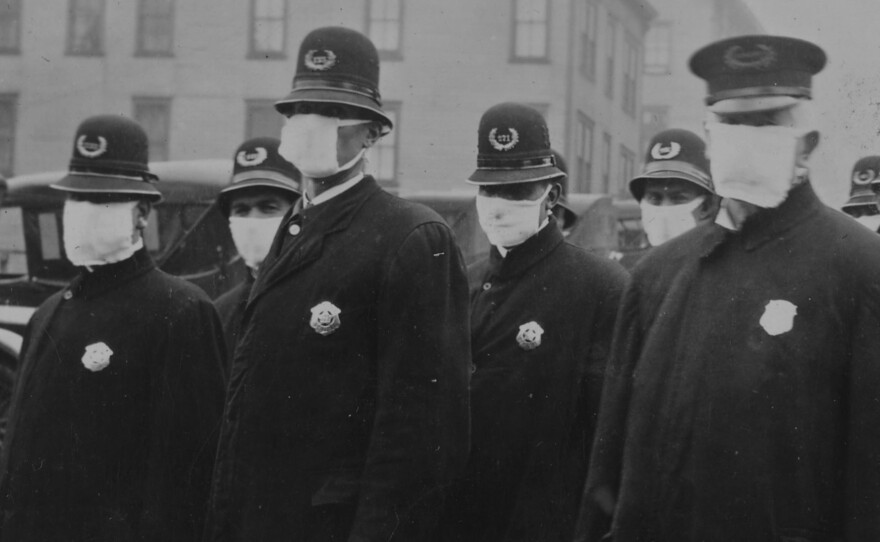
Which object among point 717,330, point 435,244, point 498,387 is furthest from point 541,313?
point 717,330

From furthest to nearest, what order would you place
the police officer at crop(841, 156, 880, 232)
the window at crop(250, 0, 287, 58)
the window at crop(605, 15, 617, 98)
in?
the window at crop(605, 15, 617, 98)
the window at crop(250, 0, 287, 58)
the police officer at crop(841, 156, 880, 232)

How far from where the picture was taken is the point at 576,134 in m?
25.6

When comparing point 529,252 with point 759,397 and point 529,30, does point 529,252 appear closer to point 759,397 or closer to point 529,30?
point 759,397

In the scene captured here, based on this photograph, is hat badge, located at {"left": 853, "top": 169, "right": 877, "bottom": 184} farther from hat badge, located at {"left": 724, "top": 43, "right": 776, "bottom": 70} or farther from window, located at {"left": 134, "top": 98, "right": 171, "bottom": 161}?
window, located at {"left": 134, "top": 98, "right": 171, "bottom": 161}

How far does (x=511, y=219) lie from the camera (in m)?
5.28

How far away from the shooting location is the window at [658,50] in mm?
30172

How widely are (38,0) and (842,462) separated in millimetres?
27006

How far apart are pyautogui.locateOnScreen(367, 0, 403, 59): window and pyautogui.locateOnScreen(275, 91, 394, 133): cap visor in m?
21.6

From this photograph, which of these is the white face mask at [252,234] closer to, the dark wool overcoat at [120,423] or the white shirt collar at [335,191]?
the dark wool overcoat at [120,423]

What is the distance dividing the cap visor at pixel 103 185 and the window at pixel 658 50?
2569 cm

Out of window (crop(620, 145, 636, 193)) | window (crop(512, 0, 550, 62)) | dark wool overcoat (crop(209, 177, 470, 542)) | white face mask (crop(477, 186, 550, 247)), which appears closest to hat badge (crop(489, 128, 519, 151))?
white face mask (crop(477, 186, 550, 247))

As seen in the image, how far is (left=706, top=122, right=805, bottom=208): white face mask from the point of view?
344 centimetres

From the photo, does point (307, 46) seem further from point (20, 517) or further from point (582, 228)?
point (582, 228)

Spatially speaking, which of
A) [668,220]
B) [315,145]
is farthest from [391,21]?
[315,145]
